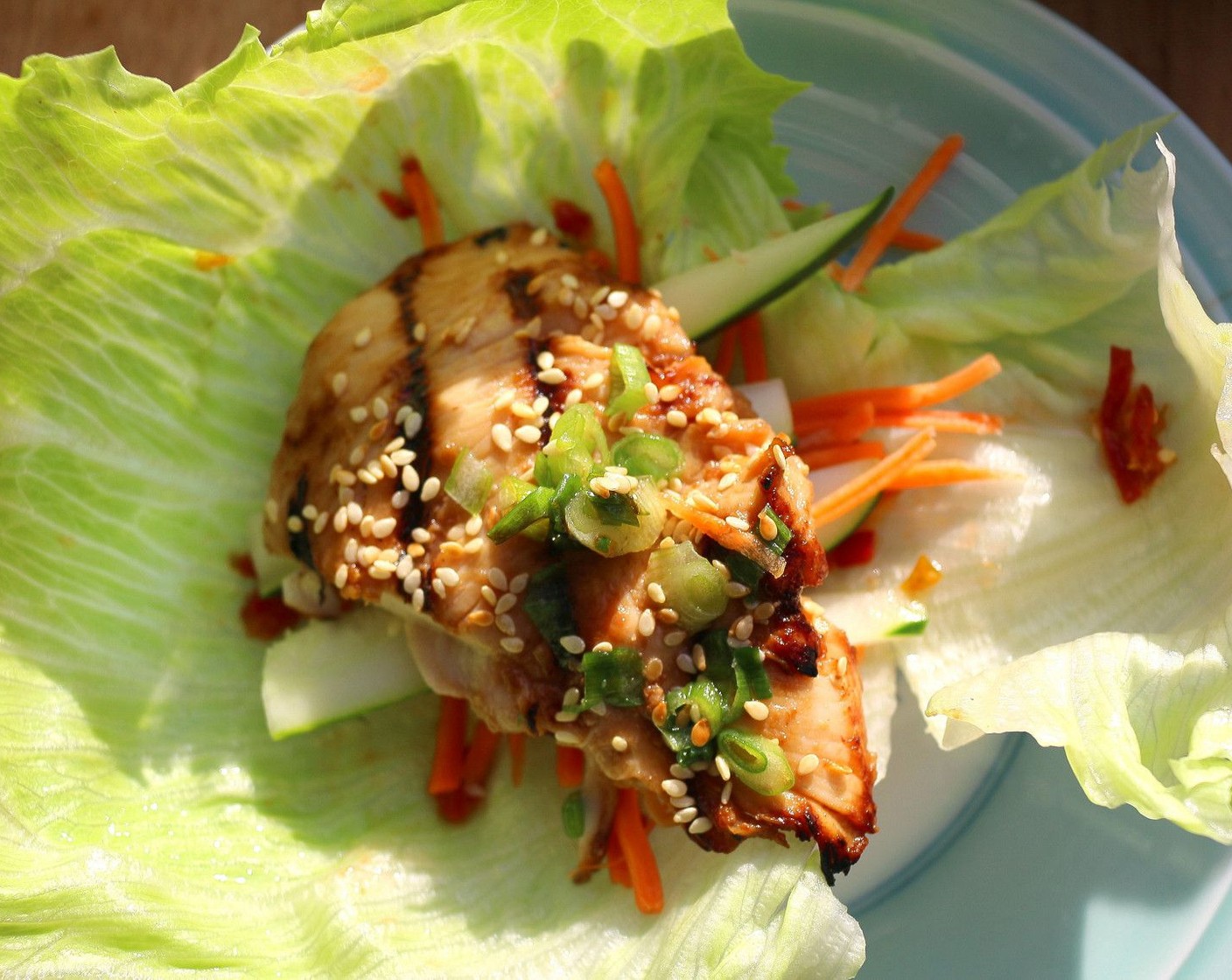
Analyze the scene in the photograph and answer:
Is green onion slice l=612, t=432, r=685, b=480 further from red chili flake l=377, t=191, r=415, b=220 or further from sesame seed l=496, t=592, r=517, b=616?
red chili flake l=377, t=191, r=415, b=220

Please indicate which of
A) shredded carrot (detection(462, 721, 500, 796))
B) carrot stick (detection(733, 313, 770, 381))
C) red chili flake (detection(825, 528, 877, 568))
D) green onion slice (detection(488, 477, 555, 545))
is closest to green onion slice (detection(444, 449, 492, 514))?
green onion slice (detection(488, 477, 555, 545))

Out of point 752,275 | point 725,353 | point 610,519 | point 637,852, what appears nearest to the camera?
point 610,519

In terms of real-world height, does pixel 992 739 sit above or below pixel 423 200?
below

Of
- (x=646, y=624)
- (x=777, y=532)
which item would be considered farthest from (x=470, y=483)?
(x=777, y=532)

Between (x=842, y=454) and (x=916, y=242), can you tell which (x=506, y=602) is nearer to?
(x=842, y=454)

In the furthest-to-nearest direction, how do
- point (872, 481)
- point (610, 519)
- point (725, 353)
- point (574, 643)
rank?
point (725, 353), point (872, 481), point (574, 643), point (610, 519)

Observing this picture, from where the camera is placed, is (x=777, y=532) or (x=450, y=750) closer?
(x=777, y=532)
